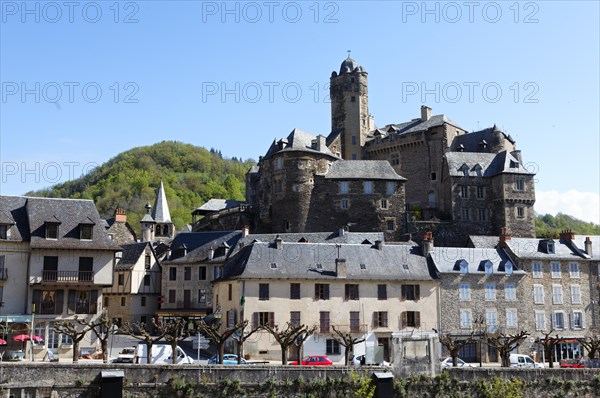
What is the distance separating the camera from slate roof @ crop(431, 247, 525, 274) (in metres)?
45.8

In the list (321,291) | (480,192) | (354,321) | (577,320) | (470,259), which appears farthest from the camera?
(480,192)

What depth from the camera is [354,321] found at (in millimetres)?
42562

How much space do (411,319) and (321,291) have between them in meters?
5.89

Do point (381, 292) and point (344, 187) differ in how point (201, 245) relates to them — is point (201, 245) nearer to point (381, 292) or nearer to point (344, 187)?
point (344, 187)

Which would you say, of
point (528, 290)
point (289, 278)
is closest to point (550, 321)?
point (528, 290)

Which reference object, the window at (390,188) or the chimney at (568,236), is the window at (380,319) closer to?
the chimney at (568,236)

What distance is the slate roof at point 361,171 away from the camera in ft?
212

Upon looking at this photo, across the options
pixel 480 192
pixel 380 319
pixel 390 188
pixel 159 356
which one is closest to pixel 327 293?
pixel 380 319

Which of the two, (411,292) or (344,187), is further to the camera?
(344,187)

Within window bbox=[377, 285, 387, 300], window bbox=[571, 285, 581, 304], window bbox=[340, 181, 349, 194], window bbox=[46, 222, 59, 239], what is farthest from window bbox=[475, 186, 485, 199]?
window bbox=[46, 222, 59, 239]

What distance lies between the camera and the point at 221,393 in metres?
28.0

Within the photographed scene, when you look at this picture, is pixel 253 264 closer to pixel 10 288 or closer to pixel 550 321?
pixel 10 288

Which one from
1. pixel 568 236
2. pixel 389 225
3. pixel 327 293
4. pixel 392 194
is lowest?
pixel 327 293

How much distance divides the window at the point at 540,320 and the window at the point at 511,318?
1803 mm
